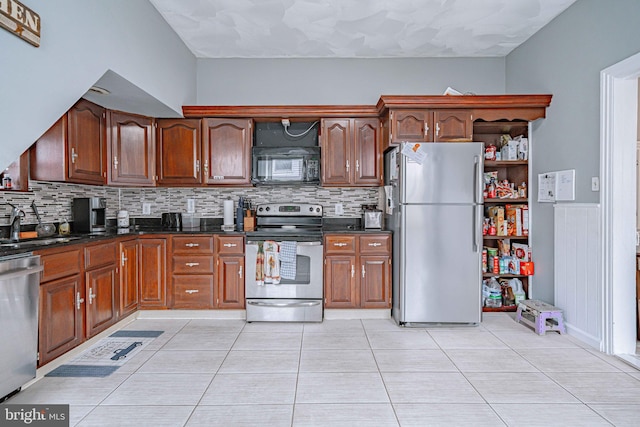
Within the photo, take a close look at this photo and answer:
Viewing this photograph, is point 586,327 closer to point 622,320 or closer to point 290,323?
point 622,320

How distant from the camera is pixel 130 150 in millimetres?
3559

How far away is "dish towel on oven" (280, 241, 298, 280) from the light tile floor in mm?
560

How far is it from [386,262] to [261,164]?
1.64m

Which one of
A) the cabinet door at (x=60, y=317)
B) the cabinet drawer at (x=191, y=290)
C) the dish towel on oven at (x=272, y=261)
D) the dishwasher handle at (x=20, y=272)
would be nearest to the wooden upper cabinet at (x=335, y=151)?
the dish towel on oven at (x=272, y=261)

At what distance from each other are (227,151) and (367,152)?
147 centimetres

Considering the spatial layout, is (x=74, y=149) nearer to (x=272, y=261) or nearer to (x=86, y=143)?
(x=86, y=143)

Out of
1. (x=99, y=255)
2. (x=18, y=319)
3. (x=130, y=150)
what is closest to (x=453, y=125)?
(x=130, y=150)

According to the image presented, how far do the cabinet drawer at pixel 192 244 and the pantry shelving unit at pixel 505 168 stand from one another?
276 centimetres

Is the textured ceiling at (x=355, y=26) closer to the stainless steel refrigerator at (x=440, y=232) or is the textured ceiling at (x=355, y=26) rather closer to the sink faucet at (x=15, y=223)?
the stainless steel refrigerator at (x=440, y=232)

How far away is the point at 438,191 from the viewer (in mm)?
3217

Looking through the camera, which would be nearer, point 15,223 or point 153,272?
point 15,223

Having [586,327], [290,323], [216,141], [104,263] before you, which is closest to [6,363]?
[104,263]

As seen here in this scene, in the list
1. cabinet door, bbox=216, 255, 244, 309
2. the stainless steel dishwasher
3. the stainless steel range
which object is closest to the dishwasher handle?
the stainless steel dishwasher

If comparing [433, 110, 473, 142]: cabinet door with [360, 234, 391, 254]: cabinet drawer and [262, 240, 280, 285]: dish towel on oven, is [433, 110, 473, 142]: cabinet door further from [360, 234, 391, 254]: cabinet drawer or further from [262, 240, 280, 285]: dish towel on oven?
[262, 240, 280, 285]: dish towel on oven
